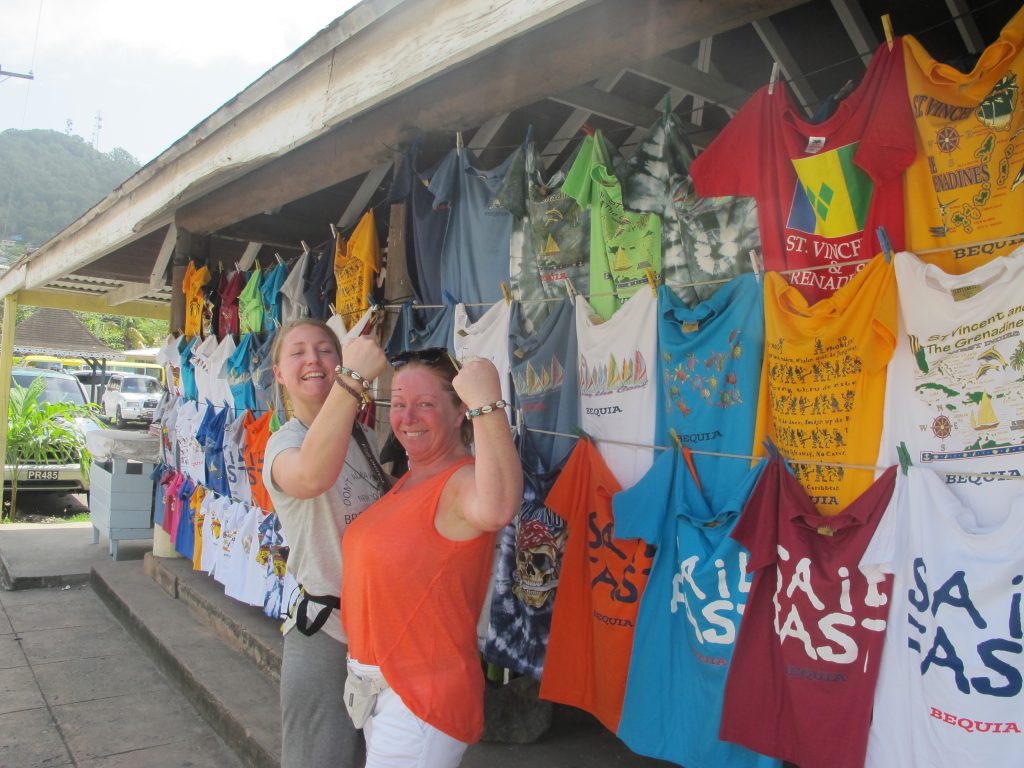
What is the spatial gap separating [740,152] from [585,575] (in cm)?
171

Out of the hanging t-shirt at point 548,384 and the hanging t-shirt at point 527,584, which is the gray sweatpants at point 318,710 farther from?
the hanging t-shirt at point 548,384

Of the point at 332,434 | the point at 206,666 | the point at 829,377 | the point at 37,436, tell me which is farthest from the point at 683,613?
the point at 37,436

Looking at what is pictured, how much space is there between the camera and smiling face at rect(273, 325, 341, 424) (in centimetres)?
226

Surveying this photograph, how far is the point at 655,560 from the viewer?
109 inches

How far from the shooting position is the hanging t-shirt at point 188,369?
22.0 ft

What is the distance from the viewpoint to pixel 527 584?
10.4ft

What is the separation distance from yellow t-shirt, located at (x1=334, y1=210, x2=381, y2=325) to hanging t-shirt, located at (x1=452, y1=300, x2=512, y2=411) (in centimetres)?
92

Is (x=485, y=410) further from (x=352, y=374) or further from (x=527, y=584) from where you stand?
(x=527, y=584)

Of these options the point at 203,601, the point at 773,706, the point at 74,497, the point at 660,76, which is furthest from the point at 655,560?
the point at 74,497

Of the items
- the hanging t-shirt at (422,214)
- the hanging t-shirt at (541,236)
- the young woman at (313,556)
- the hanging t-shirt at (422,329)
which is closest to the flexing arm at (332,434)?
the young woman at (313,556)

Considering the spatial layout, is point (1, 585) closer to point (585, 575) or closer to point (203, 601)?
point (203, 601)

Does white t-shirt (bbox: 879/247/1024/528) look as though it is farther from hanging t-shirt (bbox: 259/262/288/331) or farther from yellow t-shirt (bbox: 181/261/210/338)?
yellow t-shirt (bbox: 181/261/210/338)

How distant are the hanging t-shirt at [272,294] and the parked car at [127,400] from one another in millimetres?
20173

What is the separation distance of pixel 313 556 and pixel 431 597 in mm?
485
